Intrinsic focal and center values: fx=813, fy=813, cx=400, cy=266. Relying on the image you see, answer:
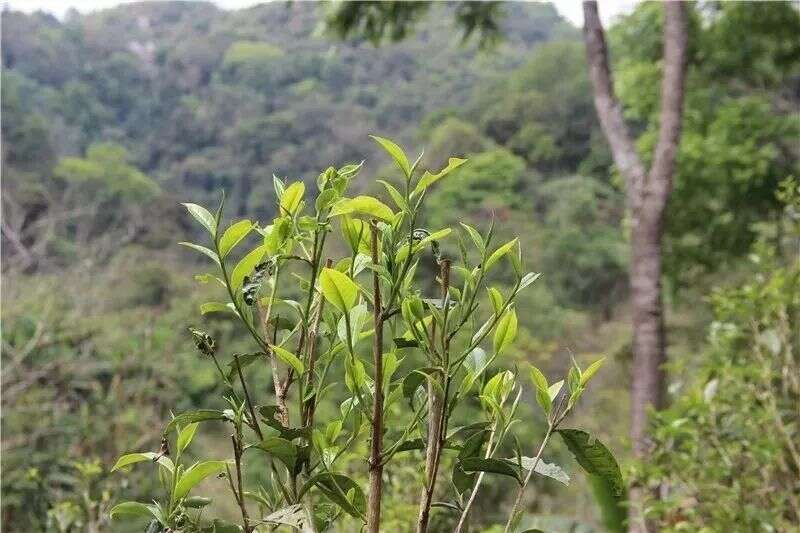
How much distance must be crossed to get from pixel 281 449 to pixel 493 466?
0.11 m

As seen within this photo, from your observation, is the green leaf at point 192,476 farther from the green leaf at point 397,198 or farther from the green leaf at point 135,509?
the green leaf at point 397,198

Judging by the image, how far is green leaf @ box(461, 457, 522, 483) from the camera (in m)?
0.40

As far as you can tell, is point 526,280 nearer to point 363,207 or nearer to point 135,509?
point 363,207

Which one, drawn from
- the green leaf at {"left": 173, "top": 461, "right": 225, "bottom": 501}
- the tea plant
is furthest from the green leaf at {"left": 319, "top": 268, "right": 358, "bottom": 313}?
the green leaf at {"left": 173, "top": 461, "right": 225, "bottom": 501}

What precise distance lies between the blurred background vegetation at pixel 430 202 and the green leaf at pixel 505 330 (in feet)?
0.11

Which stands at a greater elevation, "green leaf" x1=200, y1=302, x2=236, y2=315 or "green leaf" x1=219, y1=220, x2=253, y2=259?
"green leaf" x1=219, y1=220, x2=253, y2=259

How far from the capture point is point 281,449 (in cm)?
39

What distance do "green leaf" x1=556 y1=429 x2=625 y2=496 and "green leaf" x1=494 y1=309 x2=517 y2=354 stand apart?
6cm

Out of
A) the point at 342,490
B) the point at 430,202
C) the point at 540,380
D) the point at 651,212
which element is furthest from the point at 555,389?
the point at 430,202

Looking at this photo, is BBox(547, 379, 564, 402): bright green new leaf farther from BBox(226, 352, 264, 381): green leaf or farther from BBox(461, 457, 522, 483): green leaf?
BBox(226, 352, 264, 381): green leaf

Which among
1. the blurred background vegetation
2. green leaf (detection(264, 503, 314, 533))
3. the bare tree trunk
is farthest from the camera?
the bare tree trunk

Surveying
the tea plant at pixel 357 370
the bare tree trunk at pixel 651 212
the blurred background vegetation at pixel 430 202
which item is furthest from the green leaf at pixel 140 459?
the bare tree trunk at pixel 651 212

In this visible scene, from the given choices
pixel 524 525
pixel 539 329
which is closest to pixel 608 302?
pixel 539 329

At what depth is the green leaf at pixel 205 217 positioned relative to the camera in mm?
403
